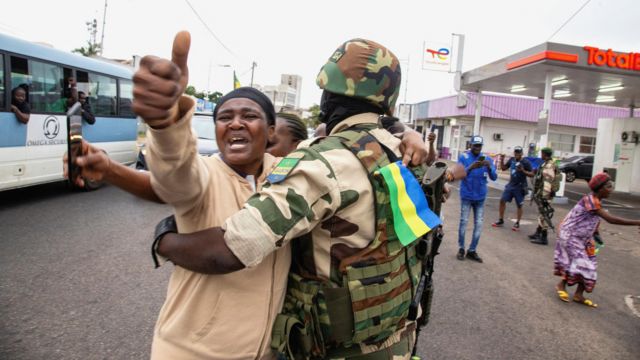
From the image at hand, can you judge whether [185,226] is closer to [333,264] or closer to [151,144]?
[151,144]

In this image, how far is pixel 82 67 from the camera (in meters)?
9.19

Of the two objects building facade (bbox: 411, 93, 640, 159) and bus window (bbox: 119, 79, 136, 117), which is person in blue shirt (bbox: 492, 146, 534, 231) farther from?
building facade (bbox: 411, 93, 640, 159)

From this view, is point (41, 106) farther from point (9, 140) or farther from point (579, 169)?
point (579, 169)

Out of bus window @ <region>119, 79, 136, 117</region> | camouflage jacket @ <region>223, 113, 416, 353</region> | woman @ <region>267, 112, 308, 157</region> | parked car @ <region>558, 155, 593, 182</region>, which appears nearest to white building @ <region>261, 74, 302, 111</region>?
parked car @ <region>558, 155, 593, 182</region>

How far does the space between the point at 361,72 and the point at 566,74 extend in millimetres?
14449

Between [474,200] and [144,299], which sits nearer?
[144,299]

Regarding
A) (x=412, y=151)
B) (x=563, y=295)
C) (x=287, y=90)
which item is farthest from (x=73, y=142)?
(x=287, y=90)

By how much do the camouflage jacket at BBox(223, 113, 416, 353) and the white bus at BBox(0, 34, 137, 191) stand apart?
761 centimetres

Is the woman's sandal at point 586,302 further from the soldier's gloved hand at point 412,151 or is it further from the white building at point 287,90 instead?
the white building at point 287,90

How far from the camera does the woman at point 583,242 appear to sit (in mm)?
4637

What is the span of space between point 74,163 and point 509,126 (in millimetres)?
32449

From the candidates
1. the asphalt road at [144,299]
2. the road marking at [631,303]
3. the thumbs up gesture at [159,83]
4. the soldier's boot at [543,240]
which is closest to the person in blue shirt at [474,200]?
the asphalt road at [144,299]

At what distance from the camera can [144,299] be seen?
395 centimetres

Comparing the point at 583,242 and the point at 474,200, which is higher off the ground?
the point at 474,200
